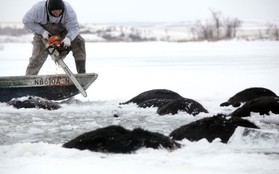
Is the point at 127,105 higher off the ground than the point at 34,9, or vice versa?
the point at 34,9

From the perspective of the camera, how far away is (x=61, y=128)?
266 inches

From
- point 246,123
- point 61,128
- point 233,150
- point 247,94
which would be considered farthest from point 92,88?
point 233,150

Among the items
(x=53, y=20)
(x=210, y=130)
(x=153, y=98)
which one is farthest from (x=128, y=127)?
(x=53, y=20)

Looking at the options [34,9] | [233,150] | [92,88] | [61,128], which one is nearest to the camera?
[233,150]

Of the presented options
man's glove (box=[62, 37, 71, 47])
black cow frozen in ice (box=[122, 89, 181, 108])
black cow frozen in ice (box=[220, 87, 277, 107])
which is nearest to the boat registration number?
man's glove (box=[62, 37, 71, 47])

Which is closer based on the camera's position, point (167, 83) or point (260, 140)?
point (260, 140)

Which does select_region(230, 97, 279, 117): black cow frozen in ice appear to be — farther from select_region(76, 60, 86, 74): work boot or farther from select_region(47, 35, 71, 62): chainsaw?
select_region(76, 60, 86, 74): work boot

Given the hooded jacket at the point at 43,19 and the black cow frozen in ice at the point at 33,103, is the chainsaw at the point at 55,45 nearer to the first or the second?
the hooded jacket at the point at 43,19

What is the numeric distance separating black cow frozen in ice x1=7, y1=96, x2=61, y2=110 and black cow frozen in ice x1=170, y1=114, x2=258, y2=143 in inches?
133

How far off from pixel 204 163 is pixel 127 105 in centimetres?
467

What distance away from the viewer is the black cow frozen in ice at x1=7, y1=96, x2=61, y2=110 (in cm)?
867

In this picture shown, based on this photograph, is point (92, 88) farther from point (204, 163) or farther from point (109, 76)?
point (204, 163)

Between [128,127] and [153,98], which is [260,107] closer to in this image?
[128,127]

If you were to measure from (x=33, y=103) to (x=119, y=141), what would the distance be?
13.3ft
